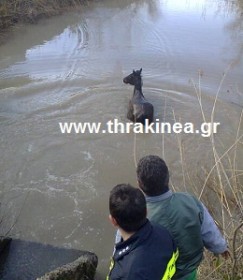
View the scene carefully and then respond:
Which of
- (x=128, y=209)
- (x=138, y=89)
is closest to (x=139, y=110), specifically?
(x=138, y=89)

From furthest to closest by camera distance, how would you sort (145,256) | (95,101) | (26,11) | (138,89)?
1. (26,11)
2. (95,101)
3. (138,89)
4. (145,256)

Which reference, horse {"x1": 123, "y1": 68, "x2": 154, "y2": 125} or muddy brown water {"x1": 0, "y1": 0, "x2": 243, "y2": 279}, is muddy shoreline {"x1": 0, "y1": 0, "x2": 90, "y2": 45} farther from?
horse {"x1": 123, "y1": 68, "x2": 154, "y2": 125}

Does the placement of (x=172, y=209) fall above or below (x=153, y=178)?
below

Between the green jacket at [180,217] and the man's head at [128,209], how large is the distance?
317mm

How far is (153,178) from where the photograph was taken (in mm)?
2805

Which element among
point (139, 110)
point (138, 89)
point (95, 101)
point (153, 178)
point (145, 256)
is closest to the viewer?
point (145, 256)

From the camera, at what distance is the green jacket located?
2.82m

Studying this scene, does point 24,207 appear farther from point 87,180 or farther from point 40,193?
point 87,180

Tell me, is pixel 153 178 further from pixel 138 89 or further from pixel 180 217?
pixel 138 89

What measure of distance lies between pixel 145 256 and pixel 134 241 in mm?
115

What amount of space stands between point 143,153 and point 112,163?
0.65m

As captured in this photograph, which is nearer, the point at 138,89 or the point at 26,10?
the point at 138,89

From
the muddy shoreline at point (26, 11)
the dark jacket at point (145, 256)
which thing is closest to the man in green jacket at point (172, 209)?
the dark jacket at point (145, 256)

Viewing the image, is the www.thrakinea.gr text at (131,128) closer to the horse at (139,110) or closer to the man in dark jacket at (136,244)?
the horse at (139,110)
